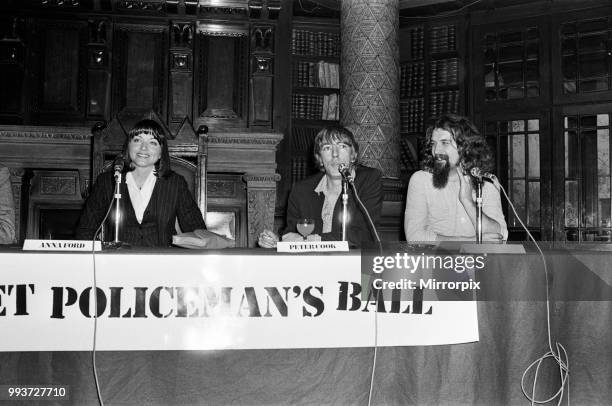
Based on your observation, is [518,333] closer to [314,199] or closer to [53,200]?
[314,199]

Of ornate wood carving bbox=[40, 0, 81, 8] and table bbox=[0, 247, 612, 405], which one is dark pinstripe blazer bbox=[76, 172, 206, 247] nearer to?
table bbox=[0, 247, 612, 405]

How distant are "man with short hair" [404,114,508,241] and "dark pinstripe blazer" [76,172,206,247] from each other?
103 cm

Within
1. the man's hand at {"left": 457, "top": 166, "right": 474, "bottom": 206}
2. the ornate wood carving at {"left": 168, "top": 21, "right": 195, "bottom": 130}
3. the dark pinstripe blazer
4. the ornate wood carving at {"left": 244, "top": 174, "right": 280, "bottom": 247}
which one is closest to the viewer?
the man's hand at {"left": 457, "top": 166, "right": 474, "bottom": 206}

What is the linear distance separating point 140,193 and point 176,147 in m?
1.83

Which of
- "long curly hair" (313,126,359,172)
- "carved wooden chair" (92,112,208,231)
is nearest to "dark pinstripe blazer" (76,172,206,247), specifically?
"long curly hair" (313,126,359,172)

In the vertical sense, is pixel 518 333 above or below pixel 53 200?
below

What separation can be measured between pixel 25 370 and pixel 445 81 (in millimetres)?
5313

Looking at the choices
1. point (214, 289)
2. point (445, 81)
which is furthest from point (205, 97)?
point (214, 289)

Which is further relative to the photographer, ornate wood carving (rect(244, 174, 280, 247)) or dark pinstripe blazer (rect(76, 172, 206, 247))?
ornate wood carving (rect(244, 174, 280, 247))

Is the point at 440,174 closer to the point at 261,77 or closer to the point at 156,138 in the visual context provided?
the point at 156,138

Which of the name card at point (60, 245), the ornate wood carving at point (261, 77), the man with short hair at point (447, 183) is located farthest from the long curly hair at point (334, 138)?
the ornate wood carving at point (261, 77)

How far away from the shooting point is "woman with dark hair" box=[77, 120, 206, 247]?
2.59m

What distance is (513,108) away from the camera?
586 cm

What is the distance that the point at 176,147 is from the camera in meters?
4.46
